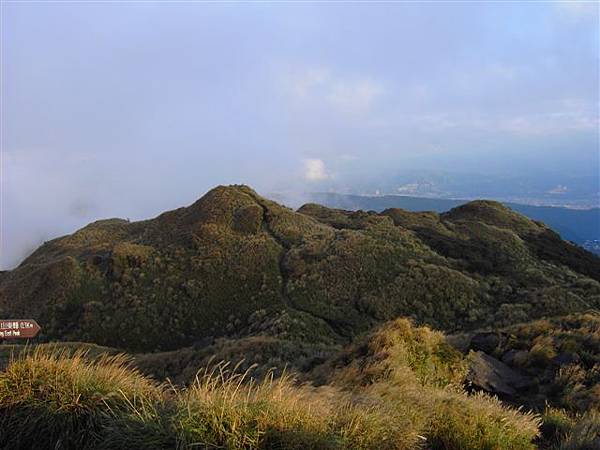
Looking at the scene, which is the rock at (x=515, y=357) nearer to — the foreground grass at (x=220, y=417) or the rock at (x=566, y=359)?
the rock at (x=566, y=359)

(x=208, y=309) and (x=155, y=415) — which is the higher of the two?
(x=155, y=415)

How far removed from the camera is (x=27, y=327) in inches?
282

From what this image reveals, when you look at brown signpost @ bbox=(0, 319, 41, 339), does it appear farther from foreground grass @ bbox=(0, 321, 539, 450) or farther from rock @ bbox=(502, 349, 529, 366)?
rock @ bbox=(502, 349, 529, 366)

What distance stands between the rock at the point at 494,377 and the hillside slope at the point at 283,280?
41.7 feet

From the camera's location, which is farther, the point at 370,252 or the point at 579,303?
the point at 370,252

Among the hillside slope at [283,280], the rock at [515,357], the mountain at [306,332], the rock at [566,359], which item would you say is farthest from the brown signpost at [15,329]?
the hillside slope at [283,280]

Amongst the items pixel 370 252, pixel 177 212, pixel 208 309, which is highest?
pixel 177 212

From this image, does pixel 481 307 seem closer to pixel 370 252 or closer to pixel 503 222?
pixel 370 252

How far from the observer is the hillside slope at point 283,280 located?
1152 inches

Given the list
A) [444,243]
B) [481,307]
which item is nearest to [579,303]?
[481,307]

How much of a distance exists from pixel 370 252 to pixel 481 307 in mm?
9821

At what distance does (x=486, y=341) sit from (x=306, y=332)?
550 inches

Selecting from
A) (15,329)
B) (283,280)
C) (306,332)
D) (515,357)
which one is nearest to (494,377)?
(515,357)

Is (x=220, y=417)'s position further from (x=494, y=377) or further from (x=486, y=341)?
(x=486, y=341)
